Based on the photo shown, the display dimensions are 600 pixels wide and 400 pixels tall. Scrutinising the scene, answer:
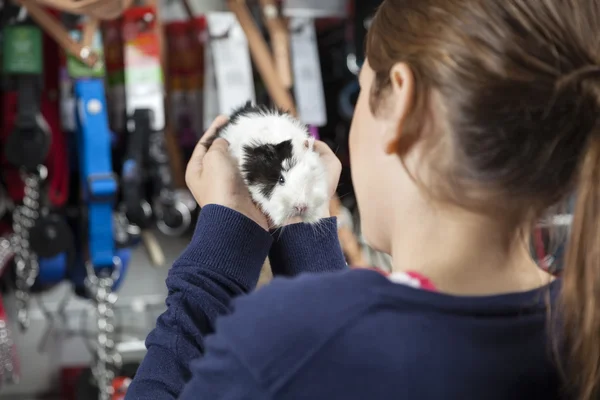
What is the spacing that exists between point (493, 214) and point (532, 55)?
0.10 metres

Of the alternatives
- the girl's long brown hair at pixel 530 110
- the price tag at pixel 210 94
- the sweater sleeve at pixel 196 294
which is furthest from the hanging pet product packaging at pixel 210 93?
the girl's long brown hair at pixel 530 110

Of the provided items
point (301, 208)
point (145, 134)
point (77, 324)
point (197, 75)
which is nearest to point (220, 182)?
point (301, 208)

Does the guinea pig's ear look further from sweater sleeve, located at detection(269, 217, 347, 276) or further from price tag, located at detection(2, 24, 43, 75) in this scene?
price tag, located at detection(2, 24, 43, 75)

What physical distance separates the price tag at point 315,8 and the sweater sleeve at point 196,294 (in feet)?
3.33

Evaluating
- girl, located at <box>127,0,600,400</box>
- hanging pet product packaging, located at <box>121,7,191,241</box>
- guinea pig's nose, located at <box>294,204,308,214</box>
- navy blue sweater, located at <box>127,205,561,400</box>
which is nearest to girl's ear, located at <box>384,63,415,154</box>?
girl, located at <box>127,0,600,400</box>

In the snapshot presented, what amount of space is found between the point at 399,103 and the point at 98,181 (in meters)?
0.96

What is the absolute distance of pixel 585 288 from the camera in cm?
43

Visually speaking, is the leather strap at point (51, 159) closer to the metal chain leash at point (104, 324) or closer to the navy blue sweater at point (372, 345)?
the metal chain leash at point (104, 324)

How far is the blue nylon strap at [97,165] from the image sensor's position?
1.32 meters

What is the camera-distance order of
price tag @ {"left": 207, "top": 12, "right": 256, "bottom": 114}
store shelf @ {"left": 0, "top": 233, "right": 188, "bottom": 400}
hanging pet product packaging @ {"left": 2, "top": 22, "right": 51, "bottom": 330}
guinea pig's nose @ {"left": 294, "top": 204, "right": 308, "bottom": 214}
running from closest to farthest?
guinea pig's nose @ {"left": 294, "top": 204, "right": 308, "bottom": 214} < hanging pet product packaging @ {"left": 2, "top": 22, "right": 51, "bottom": 330} < price tag @ {"left": 207, "top": 12, "right": 256, "bottom": 114} < store shelf @ {"left": 0, "top": 233, "right": 188, "bottom": 400}

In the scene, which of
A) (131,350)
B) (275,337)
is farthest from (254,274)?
(131,350)

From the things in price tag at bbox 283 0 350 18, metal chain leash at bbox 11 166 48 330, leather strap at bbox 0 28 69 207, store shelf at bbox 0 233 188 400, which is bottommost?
store shelf at bbox 0 233 188 400

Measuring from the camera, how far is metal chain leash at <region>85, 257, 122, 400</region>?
135 centimetres

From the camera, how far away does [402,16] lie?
473mm
